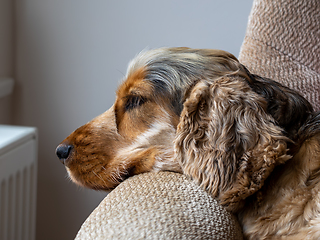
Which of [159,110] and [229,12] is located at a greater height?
[229,12]

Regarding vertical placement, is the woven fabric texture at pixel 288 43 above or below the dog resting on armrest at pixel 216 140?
above

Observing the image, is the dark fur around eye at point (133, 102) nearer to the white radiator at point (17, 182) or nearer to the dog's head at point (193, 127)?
the dog's head at point (193, 127)

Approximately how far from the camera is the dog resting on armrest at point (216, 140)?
0.78m

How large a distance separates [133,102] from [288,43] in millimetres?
758

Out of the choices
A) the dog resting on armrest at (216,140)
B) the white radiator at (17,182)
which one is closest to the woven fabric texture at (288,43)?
the dog resting on armrest at (216,140)

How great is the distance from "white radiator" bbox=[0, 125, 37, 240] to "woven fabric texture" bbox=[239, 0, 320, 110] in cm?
101

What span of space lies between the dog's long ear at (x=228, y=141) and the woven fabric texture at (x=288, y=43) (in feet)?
1.99

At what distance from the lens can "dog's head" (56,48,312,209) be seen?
0.78 m

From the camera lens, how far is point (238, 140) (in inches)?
31.2

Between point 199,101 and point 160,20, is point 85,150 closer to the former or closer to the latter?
point 199,101

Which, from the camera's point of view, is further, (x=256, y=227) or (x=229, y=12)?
(x=229, y=12)

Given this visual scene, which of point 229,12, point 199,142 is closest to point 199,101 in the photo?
point 199,142

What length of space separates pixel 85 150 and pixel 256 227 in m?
0.45

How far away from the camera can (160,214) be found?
70cm
